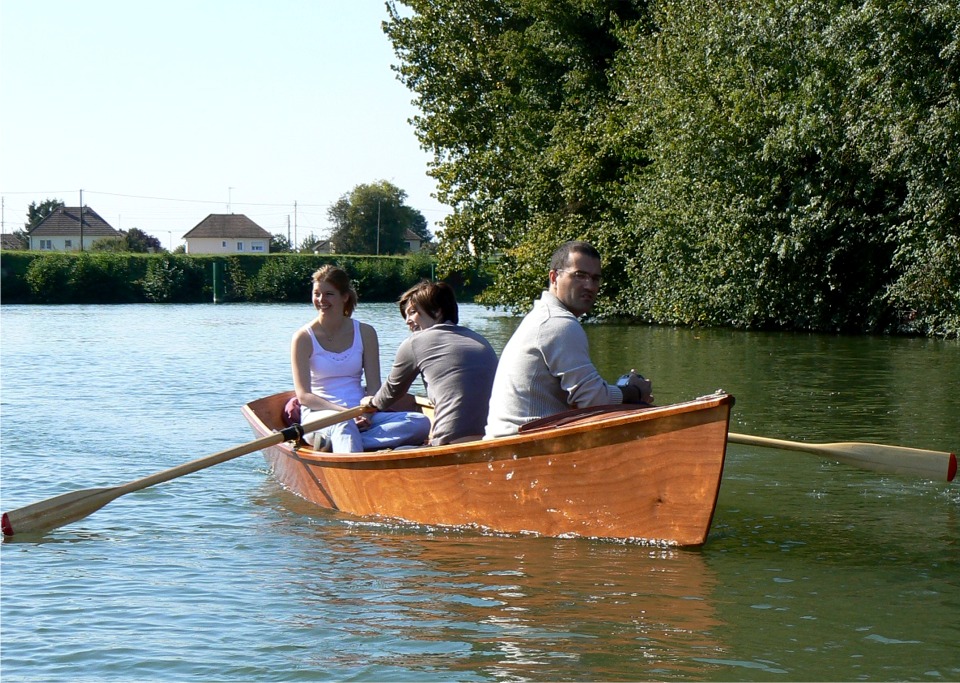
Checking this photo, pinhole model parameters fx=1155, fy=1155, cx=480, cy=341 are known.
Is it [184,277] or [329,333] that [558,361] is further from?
[184,277]

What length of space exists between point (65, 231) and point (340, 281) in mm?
103477

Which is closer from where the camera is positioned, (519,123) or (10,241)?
(519,123)

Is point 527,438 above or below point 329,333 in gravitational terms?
below

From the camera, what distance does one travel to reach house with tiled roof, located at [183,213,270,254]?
351 ft

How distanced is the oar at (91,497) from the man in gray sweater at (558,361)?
4.87ft

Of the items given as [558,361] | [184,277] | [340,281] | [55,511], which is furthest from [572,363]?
[184,277]

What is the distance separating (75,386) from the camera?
1661cm

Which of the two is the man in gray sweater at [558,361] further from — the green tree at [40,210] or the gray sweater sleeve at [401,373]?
the green tree at [40,210]

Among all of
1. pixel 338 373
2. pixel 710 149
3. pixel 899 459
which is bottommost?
pixel 899 459

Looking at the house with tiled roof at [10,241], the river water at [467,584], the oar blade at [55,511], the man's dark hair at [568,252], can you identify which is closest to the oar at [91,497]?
the oar blade at [55,511]

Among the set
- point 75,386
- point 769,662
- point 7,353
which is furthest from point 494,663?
point 7,353

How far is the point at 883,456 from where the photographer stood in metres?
6.32

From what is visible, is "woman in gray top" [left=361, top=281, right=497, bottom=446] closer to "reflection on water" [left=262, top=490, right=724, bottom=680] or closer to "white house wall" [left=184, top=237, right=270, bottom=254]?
"reflection on water" [left=262, top=490, right=724, bottom=680]

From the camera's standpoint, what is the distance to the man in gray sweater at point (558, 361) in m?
6.10
